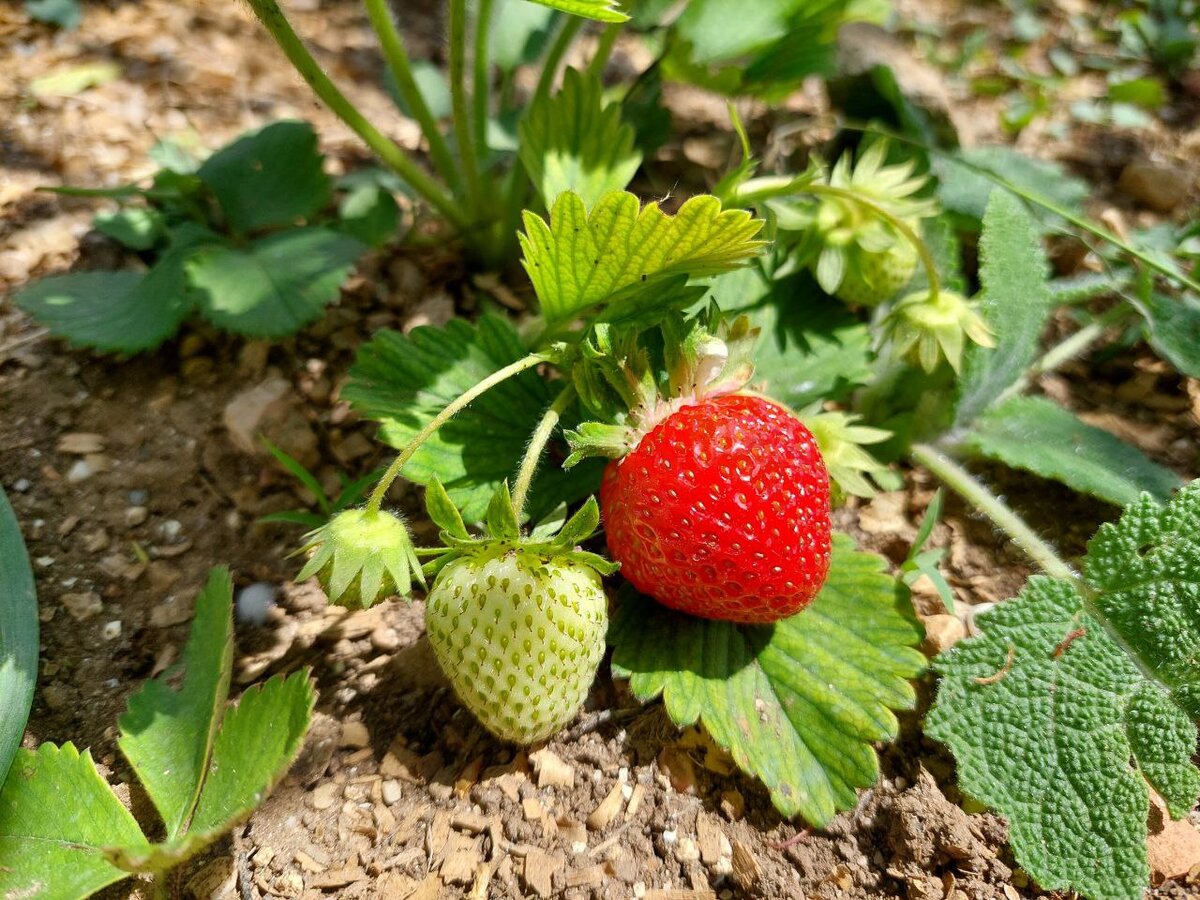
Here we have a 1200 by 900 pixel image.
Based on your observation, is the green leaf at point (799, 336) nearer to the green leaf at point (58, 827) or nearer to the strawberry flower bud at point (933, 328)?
the strawberry flower bud at point (933, 328)

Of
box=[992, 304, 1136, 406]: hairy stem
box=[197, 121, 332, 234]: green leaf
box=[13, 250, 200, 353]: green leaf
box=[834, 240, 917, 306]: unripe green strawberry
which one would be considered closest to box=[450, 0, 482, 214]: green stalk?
box=[197, 121, 332, 234]: green leaf

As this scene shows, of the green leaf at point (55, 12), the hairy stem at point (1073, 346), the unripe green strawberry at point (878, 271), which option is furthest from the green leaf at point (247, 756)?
the green leaf at point (55, 12)

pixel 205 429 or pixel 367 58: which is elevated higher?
pixel 367 58

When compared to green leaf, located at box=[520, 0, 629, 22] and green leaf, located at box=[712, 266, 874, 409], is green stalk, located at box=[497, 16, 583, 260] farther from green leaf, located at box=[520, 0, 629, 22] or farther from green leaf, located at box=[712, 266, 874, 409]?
green leaf, located at box=[520, 0, 629, 22]

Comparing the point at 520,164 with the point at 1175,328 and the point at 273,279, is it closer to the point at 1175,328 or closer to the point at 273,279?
the point at 273,279

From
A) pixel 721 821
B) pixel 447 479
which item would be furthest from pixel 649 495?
pixel 721 821

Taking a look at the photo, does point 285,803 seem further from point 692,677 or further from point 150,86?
point 150,86
